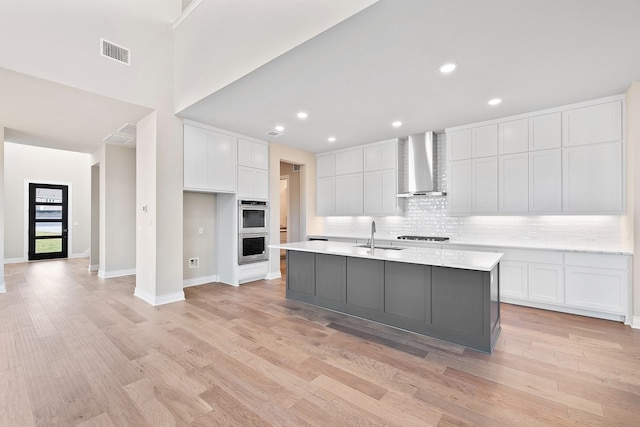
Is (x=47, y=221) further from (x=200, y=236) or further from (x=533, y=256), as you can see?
(x=533, y=256)

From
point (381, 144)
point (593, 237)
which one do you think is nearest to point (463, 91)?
point (381, 144)

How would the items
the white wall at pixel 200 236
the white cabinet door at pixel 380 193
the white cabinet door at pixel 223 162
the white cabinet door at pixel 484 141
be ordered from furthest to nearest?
1. the white cabinet door at pixel 380 193
2. the white wall at pixel 200 236
3. the white cabinet door at pixel 223 162
4. the white cabinet door at pixel 484 141

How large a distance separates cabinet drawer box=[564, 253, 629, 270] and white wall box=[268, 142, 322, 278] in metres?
4.71

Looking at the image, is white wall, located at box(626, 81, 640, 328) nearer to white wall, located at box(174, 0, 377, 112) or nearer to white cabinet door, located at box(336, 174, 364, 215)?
white wall, located at box(174, 0, 377, 112)

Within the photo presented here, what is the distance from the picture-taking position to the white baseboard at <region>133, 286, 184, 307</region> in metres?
4.21

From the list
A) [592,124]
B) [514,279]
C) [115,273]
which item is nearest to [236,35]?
[592,124]

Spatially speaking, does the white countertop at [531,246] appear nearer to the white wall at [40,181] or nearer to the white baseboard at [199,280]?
the white baseboard at [199,280]

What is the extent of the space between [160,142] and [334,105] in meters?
2.68

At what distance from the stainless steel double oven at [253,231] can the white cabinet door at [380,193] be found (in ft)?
7.10

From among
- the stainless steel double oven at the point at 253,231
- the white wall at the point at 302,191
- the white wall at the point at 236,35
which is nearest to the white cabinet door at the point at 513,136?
the white wall at the point at 236,35

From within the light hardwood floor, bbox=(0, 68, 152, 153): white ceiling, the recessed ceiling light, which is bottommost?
the light hardwood floor

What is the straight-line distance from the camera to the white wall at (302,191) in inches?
236

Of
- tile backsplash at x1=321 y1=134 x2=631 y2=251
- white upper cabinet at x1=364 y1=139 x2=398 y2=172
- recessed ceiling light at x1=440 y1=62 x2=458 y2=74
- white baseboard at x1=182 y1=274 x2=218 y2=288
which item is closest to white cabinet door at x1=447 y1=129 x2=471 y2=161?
tile backsplash at x1=321 y1=134 x2=631 y2=251

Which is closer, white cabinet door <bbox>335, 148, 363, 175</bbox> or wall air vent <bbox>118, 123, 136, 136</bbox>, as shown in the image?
wall air vent <bbox>118, 123, 136, 136</bbox>
